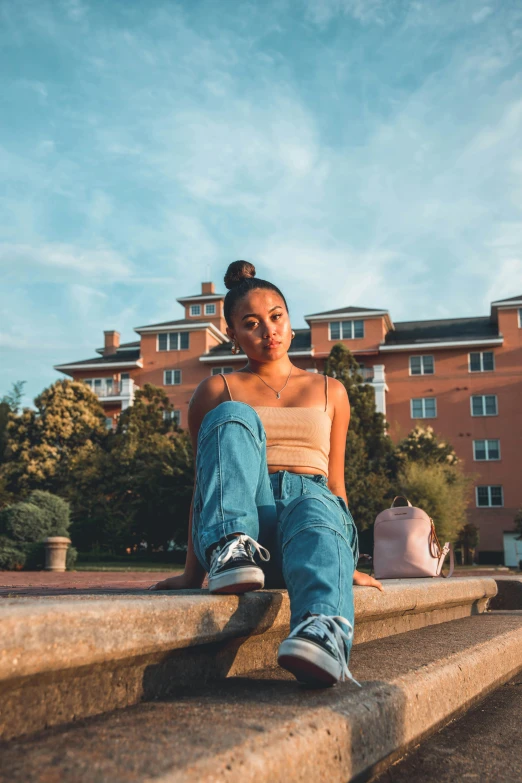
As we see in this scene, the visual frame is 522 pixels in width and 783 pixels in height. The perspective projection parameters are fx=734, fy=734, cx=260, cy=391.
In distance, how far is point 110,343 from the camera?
155ft

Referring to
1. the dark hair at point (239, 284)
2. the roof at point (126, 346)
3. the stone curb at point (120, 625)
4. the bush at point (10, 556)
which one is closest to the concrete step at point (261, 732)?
the stone curb at point (120, 625)

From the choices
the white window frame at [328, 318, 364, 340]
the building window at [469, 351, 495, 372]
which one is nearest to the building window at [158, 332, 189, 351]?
the white window frame at [328, 318, 364, 340]

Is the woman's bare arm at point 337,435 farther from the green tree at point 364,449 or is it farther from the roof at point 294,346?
the roof at point 294,346

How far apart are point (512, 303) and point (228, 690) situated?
39.6 m

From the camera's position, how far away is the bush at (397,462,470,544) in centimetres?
2816

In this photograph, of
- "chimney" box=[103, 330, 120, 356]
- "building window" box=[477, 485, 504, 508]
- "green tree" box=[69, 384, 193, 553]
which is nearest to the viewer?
"green tree" box=[69, 384, 193, 553]

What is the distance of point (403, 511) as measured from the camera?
4973 millimetres

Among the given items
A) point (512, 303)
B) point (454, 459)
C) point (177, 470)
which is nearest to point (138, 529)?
point (177, 470)

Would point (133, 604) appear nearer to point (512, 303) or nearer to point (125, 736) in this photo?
point (125, 736)

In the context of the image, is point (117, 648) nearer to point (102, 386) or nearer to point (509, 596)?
point (509, 596)

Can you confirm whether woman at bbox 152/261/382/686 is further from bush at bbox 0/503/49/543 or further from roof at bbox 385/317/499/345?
roof at bbox 385/317/499/345

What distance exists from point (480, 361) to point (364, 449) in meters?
12.4

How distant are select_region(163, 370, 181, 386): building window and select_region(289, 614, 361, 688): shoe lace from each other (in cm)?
4134

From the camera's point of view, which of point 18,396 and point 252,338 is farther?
point 18,396
